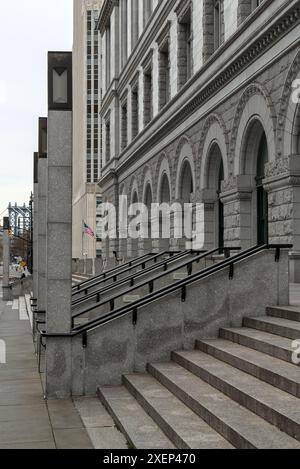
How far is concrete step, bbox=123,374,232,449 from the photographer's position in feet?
21.2

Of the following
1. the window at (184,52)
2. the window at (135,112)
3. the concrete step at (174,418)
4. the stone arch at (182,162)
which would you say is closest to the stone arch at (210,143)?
the stone arch at (182,162)

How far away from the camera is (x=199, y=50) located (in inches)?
945

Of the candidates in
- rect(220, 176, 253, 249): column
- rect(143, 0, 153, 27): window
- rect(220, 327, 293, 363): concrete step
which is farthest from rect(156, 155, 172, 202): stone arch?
rect(220, 327, 293, 363): concrete step

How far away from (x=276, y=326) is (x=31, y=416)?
3.55 metres

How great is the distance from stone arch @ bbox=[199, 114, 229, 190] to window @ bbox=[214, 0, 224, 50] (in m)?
2.59

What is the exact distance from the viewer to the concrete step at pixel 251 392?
20.1ft

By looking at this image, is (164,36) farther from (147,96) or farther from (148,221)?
(148,221)

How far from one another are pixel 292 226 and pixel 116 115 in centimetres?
3044

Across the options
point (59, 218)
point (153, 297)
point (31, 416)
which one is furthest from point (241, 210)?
point (31, 416)

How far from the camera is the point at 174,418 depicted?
7344mm

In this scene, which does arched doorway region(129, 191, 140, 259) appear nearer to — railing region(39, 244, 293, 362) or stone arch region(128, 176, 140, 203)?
stone arch region(128, 176, 140, 203)

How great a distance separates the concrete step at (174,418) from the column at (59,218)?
121 centimetres
